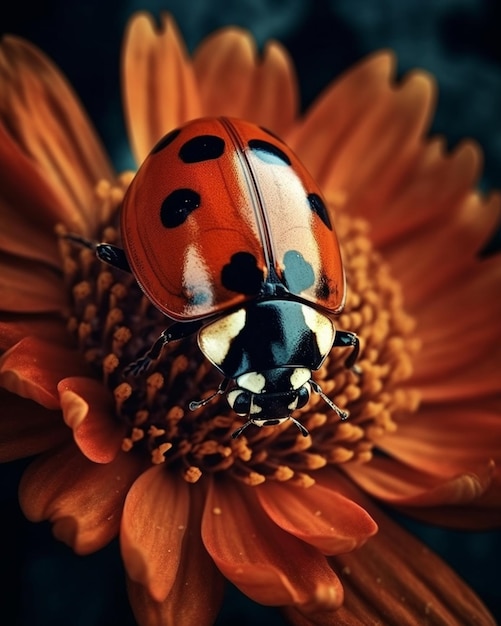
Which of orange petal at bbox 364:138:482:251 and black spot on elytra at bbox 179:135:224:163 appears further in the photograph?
orange petal at bbox 364:138:482:251

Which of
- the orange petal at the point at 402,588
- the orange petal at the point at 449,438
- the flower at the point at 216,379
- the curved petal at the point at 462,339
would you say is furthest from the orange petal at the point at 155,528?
the curved petal at the point at 462,339

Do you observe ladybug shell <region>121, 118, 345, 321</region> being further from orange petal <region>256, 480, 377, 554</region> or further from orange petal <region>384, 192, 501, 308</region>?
orange petal <region>384, 192, 501, 308</region>

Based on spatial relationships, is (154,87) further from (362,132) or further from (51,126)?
(362,132)

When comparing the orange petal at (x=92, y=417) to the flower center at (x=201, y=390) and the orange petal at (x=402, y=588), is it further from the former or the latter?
the orange petal at (x=402, y=588)


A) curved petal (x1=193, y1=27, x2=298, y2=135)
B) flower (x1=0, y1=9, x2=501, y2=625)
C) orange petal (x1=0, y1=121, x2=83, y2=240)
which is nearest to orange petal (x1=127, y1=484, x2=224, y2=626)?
flower (x1=0, y1=9, x2=501, y2=625)

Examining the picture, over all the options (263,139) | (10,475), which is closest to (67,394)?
(10,475)

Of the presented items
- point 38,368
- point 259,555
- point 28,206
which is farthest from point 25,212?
point 259,555
